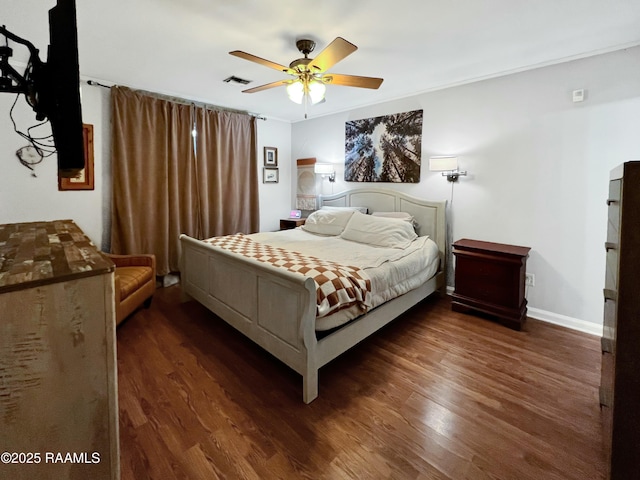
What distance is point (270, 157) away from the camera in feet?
16.9

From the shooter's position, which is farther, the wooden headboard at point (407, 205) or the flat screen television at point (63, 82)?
the wooden headboard at point (407, 205)

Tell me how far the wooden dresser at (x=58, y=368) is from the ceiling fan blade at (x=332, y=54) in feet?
5.98

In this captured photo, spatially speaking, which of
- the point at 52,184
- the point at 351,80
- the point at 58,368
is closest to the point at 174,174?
the point at 52,184

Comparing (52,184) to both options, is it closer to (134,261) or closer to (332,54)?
(134,261)

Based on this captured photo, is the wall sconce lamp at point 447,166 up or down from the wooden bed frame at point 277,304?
up

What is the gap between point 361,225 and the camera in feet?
11.7

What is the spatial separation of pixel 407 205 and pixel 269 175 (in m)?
2.39

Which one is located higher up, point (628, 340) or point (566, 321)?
Answer: point (628, 340)

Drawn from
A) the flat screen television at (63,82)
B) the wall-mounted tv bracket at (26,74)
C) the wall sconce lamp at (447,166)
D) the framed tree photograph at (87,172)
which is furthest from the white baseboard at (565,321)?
the framed tree photograph at (87,172)

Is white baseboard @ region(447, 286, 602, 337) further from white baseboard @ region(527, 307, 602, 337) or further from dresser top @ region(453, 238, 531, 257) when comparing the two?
dresser top @ region(453, 238, 531, 257)

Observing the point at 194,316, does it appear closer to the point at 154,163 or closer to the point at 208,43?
the point at 154,163

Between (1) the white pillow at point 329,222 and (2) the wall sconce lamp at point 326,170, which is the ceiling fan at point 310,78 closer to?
(1) the white pillow at point 329,222

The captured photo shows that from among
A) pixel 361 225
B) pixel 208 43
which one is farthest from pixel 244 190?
pixel 208 43

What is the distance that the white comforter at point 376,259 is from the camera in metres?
2.39
